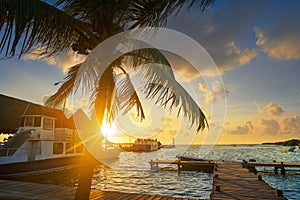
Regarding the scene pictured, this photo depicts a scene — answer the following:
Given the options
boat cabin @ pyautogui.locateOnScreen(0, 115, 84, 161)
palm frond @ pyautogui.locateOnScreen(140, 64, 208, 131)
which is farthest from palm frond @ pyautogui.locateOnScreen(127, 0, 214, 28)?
boat cabin @ pyautogui.locateOnScreen(0, 115, 84, 161)

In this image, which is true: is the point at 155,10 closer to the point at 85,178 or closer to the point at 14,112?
the point at 85,178

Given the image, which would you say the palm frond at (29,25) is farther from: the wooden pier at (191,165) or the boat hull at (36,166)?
the wooden pier at (191,165)

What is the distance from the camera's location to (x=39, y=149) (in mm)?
25734

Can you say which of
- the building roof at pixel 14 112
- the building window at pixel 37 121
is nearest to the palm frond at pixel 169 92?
the building window at pixel 37 121

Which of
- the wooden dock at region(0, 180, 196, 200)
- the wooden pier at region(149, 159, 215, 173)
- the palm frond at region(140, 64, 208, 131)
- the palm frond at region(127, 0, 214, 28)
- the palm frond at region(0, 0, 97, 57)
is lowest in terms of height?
the wooden pier at region(149, 159, 215, 173)

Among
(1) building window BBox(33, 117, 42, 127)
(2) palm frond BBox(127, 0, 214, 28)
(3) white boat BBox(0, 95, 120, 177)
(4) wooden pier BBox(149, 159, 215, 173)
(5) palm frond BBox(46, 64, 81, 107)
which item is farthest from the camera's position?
(4) wooden pier BBox(149, 159, 215, 173)

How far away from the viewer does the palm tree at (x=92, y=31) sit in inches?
116

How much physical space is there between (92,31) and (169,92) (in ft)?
6.66

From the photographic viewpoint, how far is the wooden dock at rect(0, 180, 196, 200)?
7250 millimetres

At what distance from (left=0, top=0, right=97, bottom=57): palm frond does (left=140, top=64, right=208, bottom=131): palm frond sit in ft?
5.11

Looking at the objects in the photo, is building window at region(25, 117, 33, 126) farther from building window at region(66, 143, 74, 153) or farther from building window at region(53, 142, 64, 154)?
building window at region(66, 143, 74, 153)

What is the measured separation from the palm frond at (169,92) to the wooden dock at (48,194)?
14.1 ft

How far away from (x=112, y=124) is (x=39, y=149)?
2326 cm

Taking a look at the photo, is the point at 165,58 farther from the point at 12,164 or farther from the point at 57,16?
the point at 12,164
